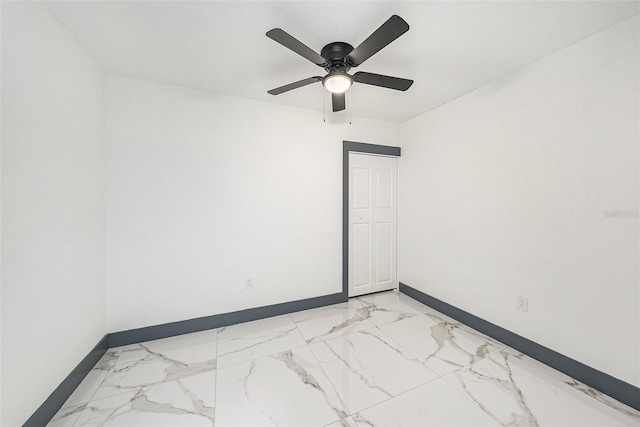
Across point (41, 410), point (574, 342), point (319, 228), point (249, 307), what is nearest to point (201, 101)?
point (319, 228)

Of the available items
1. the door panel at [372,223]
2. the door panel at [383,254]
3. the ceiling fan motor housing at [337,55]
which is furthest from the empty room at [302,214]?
the door panel at [383,254]

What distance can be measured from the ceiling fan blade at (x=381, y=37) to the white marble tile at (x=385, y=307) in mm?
2417

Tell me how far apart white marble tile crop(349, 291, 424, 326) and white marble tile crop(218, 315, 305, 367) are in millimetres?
873

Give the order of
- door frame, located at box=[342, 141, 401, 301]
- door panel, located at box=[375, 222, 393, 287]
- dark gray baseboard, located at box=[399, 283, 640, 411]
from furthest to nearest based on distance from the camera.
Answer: door panel, located at box=[375, 222, 393, 287] < door frame, located at box=[342, 141, 401, 301] < dark gray baseboard, located at box=[399, 283, 640, 411]

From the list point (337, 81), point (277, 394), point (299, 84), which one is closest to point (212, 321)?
point (277, 394)

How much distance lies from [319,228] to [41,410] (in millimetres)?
2382

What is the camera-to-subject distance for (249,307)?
8.34 ft

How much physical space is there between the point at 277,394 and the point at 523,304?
2123 mm

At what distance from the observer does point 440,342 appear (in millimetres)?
2135

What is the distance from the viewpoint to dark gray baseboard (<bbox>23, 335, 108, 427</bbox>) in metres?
1.27

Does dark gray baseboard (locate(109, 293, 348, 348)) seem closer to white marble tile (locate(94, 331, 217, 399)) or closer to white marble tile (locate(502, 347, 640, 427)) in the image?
white marble tile (locate(94, 331, 217, 399))

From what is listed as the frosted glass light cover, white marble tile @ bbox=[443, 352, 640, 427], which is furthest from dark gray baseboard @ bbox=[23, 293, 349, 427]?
the frosted glass light cover

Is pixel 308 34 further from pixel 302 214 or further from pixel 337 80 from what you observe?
pixel 302 214

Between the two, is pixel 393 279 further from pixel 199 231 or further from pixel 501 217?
pixel 199 231
